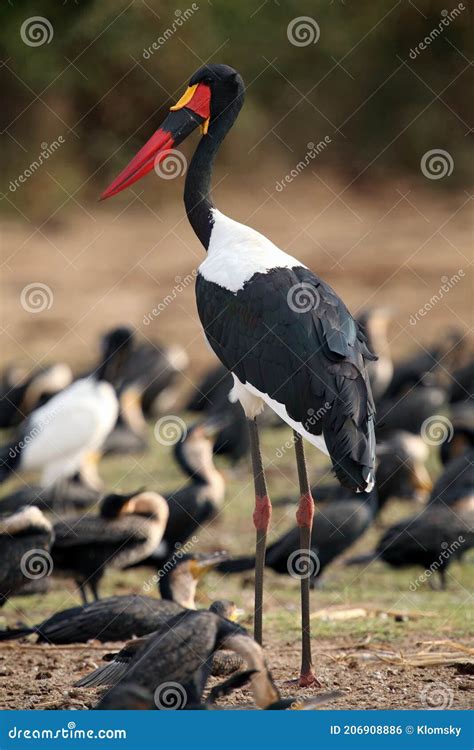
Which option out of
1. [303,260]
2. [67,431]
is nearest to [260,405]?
[67,431]

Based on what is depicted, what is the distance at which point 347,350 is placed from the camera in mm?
5965

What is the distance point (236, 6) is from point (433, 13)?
107 inches

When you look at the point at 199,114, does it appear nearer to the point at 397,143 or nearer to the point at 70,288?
the point at 70,288

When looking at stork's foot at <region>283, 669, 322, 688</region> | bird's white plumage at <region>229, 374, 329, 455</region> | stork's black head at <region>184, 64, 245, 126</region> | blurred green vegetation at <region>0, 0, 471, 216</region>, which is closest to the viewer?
bird's white plumage at <region>229, 374, 329, 455</region>

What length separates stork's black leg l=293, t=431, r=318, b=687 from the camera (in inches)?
237

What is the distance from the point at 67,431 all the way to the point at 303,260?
10294mm

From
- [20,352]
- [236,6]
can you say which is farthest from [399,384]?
[236,6]

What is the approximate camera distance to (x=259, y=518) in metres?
6.40

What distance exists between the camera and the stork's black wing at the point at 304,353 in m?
5.81

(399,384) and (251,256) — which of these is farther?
(399,384)

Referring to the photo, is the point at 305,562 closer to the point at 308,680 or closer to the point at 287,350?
the point at 308,680

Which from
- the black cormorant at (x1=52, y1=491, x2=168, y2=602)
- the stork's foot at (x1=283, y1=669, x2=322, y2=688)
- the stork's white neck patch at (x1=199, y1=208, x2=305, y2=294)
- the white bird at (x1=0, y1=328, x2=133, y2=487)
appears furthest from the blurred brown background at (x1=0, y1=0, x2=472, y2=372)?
the stork's foot at (x1=283, y1=669, x2=322, y2=688)

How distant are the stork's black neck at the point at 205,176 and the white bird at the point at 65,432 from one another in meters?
4.45
